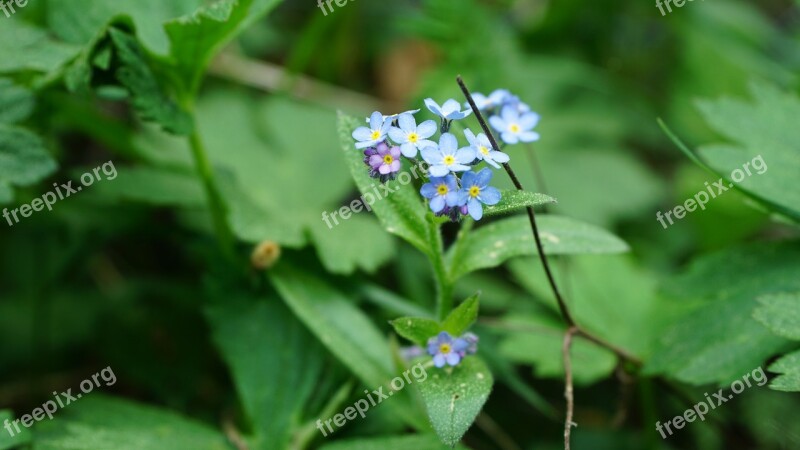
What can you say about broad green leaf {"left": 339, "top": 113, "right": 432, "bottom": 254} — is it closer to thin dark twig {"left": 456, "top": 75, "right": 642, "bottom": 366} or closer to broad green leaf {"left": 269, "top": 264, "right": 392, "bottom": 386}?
thin dark twig {"left": 456, "top": 75, "right": 642, "bottom": 366}

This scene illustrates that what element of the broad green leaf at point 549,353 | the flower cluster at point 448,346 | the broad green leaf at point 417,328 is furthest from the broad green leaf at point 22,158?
the broad green leaf at point 549,353

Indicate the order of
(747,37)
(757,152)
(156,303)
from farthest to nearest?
(747,37) → (156,303) → (757,152)

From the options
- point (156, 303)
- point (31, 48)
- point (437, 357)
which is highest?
point (31, 48)

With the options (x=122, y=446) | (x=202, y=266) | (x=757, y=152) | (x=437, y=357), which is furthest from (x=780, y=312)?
(x=202, y=266)

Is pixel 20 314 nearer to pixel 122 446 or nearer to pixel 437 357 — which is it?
pixel 122 446

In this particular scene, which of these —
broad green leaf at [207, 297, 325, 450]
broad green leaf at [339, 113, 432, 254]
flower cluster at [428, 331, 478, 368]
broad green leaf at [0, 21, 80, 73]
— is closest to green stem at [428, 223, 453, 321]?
broad green leaf at [339, 113, 432, 254]

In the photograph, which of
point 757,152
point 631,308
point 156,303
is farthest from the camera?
point 156,303

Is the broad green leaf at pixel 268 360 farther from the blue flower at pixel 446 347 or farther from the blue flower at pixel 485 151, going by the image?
the blue flower at pixel 485 151
